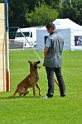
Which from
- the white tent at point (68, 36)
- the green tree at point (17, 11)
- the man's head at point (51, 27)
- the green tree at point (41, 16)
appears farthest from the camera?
the green tree at point (17, 11)

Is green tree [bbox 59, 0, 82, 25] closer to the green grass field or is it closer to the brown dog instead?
the green grass field

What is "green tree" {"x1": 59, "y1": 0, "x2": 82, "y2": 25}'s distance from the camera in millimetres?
76125

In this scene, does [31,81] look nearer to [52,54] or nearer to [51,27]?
[52,54]

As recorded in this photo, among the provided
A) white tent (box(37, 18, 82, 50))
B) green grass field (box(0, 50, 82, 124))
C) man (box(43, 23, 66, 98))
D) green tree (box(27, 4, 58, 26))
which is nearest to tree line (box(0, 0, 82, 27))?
green tree (box(27, 4, 58, 26))

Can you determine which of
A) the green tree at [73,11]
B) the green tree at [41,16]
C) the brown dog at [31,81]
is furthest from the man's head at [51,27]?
the green tree at [73,11]

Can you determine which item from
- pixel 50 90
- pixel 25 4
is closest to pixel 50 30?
pixel 50 90

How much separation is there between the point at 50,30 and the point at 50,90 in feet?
Result: 4.84

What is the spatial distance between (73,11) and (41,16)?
251 inches

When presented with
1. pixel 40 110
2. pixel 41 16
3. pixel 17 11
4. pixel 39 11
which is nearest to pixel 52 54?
pixel 40 110

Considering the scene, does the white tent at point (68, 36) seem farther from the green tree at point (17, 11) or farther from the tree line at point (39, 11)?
the green tree at point (17, 11)

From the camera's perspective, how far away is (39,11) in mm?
72938

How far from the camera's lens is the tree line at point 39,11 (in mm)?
72500

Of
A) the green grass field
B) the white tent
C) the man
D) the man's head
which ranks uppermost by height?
the man's head

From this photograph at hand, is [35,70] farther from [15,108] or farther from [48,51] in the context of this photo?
[15,108]
